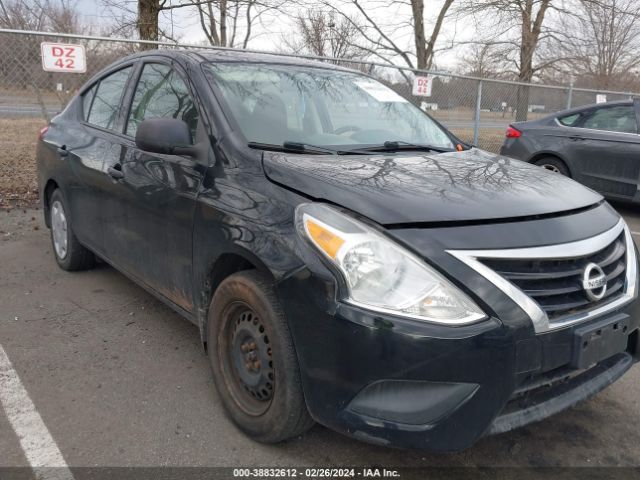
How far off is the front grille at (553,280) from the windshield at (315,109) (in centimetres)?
127

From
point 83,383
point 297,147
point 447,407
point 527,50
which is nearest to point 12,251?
point 83,383

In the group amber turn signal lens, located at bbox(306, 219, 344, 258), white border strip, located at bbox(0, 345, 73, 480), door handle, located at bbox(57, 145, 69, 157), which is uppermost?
door handle, located at bbox(57, 145, 69, 157)

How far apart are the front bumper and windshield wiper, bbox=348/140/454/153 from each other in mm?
1137

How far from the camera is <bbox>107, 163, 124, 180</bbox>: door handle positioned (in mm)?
3447

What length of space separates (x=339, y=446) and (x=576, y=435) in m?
1.12

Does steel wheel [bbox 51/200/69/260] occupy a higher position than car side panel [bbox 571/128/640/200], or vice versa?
car side panel [bbox 571/128/640/200]

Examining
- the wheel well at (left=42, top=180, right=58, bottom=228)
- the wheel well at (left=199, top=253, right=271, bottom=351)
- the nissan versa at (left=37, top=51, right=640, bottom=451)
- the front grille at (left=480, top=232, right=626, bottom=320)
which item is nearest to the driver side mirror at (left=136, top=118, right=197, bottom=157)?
the nissan versa at (left=37, top=51, right=640, bottom=451)

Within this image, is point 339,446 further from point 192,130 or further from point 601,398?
point 192,130

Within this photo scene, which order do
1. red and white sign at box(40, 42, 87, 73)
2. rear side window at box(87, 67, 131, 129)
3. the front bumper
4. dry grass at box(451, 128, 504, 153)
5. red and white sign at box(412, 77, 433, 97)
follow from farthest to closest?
1. dry grass at box(451, 128, 504, 153)
2. red and white sign at box(412, 77, 433, 97)
3. red and white sign at box(40, 42, 87, 73)
4. rear side window at box(87, 67, 131, 129)
5. the front bumper

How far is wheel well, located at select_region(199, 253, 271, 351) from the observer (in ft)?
8.21

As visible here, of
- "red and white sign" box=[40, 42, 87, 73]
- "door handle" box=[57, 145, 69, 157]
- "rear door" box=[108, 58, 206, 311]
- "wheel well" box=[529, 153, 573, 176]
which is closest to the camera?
"rear door" box=[108, 58, 206, 311]

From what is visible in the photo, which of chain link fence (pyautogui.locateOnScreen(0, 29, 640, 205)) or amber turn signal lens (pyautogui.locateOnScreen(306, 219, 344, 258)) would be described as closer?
amber turn signal lens (pyautogui.locateOnScreen(306, 219, 344, 258))

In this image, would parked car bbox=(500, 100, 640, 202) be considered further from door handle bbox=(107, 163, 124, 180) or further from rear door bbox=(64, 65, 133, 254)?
door handle bbox=(107, 163, 124, 180)

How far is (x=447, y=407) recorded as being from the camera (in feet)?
6.42
